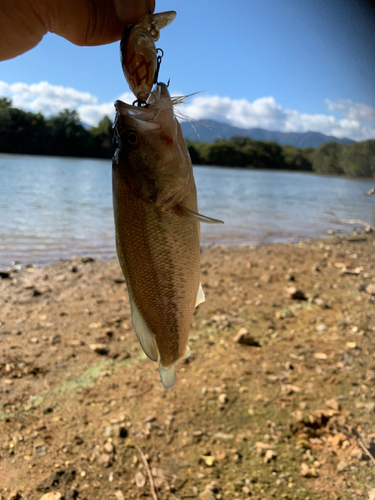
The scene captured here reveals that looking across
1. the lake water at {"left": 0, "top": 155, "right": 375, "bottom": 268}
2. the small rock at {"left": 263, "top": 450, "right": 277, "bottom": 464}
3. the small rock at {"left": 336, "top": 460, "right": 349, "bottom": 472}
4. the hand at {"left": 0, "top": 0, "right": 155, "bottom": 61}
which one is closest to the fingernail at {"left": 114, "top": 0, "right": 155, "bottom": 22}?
the hand at {"left": 0, "top": 0, "right": 155, "bottom": 61}

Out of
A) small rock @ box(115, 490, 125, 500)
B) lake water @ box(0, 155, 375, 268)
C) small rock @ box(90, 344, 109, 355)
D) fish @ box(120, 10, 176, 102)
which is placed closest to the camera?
fish @ box(120, 10, 176, 102)

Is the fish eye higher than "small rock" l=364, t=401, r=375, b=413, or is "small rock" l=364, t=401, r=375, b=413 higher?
the fish eye

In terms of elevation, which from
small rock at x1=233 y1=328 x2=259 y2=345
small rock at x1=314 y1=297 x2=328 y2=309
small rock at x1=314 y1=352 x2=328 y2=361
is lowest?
small rock at x1=314 y1=352 x2=328 y2=361

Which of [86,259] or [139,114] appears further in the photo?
[86,259]

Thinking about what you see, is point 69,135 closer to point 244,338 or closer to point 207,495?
point 244,338

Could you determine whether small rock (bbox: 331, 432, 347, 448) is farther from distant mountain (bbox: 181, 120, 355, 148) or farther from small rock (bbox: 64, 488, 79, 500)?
distant mountain (bbox: 181, 120, 355, 148)

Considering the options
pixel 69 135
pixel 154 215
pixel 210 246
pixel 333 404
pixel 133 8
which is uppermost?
pixel 69 135

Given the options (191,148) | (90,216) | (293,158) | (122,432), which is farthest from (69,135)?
(293,158)
